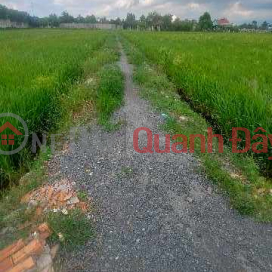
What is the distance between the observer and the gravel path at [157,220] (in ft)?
6.75

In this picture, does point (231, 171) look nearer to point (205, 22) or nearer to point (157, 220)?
point (157, 220)

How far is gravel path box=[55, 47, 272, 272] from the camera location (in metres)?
2.06

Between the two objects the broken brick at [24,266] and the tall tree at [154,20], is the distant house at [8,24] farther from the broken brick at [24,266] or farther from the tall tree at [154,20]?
the broken brick at [24,266]

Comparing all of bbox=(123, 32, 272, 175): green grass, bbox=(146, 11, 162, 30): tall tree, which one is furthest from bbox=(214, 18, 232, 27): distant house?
bbox=(123, 32, 272, 175): green grass

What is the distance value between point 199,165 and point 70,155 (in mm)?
1667

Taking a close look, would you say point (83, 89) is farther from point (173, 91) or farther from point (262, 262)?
point (262, 262)

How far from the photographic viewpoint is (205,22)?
67.8 meters

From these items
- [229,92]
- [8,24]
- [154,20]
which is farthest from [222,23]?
[229,92]

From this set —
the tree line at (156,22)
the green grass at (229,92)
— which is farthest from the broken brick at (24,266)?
the tree line at (156,22)

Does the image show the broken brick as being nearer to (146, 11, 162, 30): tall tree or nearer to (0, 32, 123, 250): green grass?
(0, 32, 123, 250): green grass

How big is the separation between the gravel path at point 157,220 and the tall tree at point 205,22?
233 feet

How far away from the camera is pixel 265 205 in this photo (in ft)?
8.45

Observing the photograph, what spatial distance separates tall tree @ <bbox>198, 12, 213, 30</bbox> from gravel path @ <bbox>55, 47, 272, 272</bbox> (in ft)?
233

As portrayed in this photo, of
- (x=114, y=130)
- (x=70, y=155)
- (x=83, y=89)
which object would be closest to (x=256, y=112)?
(x=114, y=130)
